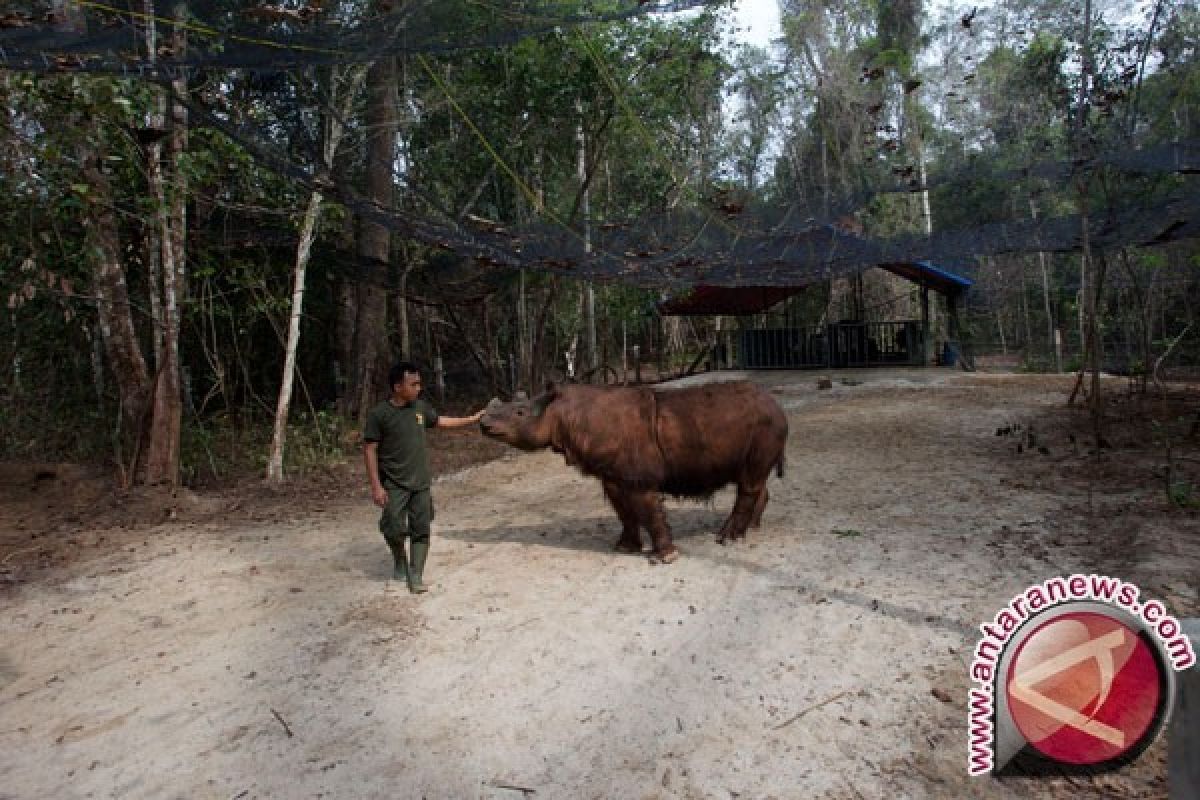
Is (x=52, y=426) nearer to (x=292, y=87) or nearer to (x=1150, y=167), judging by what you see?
(x=292, y=87)

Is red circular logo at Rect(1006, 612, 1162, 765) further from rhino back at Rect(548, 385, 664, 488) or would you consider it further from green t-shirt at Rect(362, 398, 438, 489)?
green t-shirt at Rect(362, 398, 438, 489)

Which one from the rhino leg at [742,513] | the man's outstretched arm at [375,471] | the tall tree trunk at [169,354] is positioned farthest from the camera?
the tall tree trunk at [169,354]

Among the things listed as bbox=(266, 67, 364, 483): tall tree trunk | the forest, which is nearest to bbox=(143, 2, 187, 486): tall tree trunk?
the forest

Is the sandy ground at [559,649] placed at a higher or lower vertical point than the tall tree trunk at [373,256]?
lower

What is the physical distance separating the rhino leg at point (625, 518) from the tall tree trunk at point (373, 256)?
264 inches

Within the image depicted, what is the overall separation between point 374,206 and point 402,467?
314 cm

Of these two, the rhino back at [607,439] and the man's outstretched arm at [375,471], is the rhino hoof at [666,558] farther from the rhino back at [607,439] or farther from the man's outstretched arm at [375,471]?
the man's outstretched arm at [375,471]

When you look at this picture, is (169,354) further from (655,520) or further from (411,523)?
(655,520)

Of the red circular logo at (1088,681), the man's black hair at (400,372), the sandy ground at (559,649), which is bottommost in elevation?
the sandy ground at (559,649)

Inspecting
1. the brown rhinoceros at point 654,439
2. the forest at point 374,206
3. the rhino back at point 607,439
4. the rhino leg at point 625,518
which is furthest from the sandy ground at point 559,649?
the forest at point 374,206

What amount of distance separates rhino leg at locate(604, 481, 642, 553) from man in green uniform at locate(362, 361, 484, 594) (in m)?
1.31

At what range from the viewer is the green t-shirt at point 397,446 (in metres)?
4.66

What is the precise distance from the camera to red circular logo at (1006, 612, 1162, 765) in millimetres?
1931

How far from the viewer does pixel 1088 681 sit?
198 centimetres
